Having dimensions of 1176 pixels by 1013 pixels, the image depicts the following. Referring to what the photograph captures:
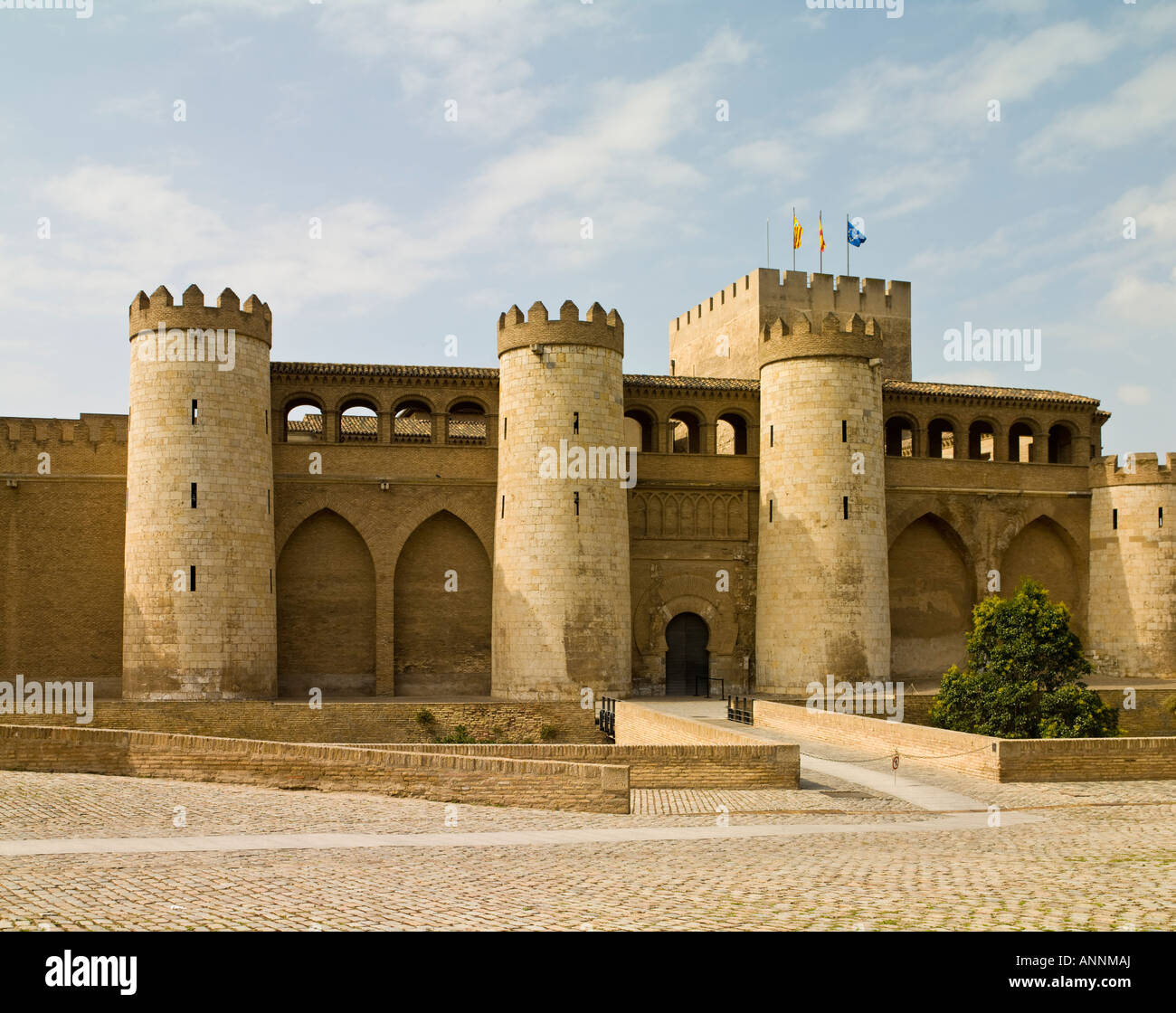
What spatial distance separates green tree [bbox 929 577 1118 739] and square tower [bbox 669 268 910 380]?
1196 cm

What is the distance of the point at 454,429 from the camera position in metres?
34.2

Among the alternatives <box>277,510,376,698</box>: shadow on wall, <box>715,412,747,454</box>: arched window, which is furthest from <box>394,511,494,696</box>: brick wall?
<box>715,412,747,454</box>: arched window

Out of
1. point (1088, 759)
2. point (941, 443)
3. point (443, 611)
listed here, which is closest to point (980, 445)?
point (941, 443)

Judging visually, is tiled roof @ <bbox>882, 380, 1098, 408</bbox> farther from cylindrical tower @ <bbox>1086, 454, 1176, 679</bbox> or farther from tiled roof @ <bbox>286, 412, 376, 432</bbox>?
tiled roof @ <bbox>286, 412, 376, 432</bbox>

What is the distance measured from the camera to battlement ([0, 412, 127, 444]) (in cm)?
2831

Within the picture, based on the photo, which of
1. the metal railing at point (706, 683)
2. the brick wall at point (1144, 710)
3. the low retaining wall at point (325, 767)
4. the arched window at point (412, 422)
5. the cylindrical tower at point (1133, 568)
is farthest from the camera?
the cylindrical tower at point (1133, 568)

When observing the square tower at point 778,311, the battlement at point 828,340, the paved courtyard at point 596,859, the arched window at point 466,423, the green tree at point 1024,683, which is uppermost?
the square tower at point 778,311

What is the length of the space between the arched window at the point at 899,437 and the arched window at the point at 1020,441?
2.80 metres

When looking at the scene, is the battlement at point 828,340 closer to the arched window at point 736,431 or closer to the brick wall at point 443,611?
the arched window at point 736,431

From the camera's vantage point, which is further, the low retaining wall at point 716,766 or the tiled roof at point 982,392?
the tiled roof at point 982,392

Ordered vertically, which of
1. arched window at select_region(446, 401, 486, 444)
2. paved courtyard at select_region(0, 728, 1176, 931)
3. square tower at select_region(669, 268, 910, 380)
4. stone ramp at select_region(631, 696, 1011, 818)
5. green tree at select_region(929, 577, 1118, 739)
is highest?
square tower at select_region(669, 268, 910, 380)

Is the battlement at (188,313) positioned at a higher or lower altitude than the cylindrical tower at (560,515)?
higher

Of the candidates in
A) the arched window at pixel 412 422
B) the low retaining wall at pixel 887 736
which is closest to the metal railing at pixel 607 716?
the low retaining wall at pixel 887 736

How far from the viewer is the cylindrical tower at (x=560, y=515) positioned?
27.0 metres
